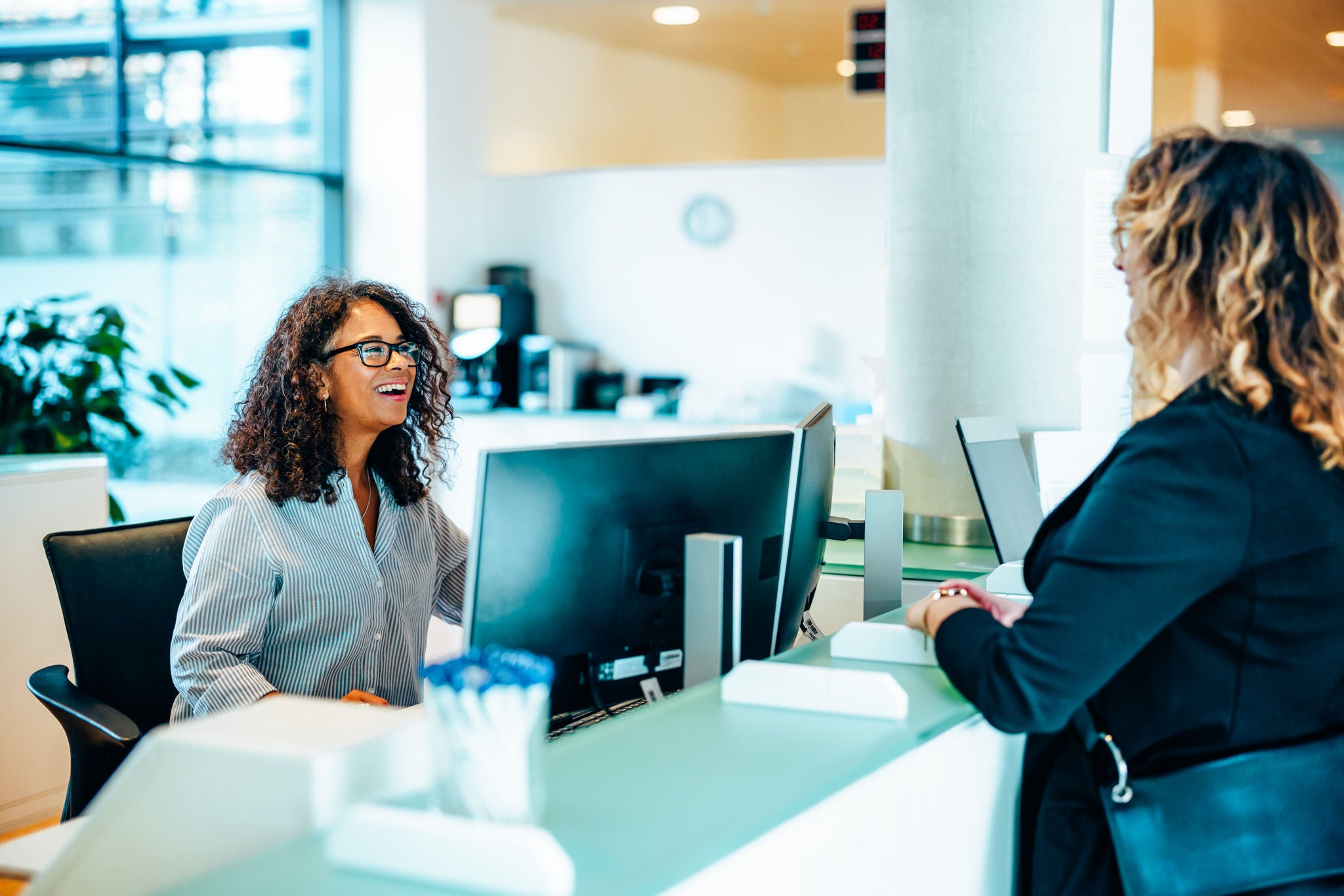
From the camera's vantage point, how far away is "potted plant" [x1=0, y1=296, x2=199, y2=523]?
170 inches

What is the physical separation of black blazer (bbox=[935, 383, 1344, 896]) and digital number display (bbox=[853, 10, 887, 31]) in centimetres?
630

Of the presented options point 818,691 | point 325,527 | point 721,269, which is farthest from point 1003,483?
point 721,269

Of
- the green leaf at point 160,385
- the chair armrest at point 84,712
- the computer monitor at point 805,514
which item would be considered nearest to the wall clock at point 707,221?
the green leaf at point 160,385

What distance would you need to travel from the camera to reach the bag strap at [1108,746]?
138 centimetres

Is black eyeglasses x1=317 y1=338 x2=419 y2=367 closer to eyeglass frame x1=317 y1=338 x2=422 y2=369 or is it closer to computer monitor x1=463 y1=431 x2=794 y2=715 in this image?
eyeglass frame x1=317 y1=338 x2=422 y2=369

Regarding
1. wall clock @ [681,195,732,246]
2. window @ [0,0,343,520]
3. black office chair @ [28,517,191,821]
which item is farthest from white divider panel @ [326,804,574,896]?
wall clock @ [681,195,732,246]

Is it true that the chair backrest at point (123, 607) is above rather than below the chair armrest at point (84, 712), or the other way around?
above

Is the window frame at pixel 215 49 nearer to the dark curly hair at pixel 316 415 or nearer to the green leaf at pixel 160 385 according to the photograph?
the green leaf at pixel 160 385

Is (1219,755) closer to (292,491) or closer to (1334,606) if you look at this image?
(1334,606)

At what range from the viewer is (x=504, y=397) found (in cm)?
720

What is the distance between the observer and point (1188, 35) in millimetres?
7648

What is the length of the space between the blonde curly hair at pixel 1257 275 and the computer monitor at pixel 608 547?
613mm

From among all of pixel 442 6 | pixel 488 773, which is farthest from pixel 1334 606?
pixel 442 6

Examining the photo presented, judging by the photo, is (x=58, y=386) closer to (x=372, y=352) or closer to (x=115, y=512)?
(x=115, y=512)
